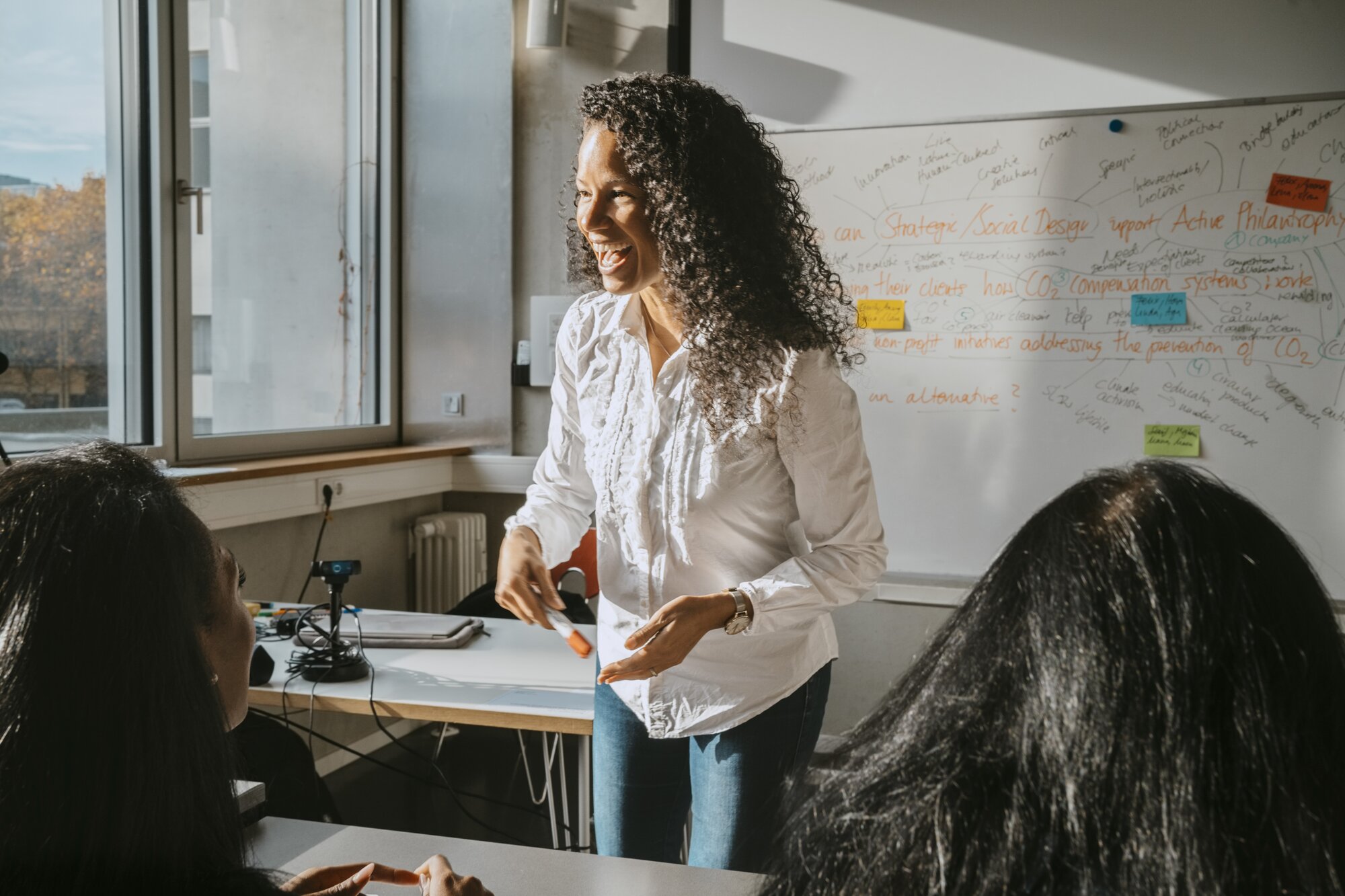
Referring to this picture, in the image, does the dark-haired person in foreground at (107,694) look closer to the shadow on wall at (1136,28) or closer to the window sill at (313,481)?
the window sill at (313,481)

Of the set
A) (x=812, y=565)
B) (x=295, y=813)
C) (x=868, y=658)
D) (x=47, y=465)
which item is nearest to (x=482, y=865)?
(x=812, y=565)

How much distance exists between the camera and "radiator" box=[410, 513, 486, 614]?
3.77 m

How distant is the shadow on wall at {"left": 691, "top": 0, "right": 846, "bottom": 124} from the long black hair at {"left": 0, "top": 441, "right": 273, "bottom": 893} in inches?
110

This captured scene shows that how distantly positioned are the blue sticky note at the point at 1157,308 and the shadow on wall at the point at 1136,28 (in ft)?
1.86

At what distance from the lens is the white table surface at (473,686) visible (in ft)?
6.03

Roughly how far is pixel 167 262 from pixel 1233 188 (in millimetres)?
2974

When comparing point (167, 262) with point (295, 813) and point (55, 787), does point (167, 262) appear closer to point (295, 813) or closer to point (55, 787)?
point (295, 813)

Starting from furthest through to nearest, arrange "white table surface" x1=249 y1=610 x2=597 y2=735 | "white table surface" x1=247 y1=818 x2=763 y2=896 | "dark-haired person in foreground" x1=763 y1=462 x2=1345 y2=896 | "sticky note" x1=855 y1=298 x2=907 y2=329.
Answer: "sticky note" x1=855 y1=298 x2=907 y2=329 < "white table surface" x1=249 y1=610 x2=597 y2=735 < "white table surface" x1=247 y1=818 x2=763 y2=896 < "dark-haired person in foreground" x1=763 y1=462 x2=1345 y2=896

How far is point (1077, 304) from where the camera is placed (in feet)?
9.71

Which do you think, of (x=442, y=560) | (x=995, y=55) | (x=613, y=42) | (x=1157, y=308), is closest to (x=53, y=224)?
(x=442, y=560)

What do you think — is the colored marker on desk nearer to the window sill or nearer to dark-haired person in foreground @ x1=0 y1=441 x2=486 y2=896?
dark-haired person in foreground @ x1=0 y1=441 x2=486 y2=896

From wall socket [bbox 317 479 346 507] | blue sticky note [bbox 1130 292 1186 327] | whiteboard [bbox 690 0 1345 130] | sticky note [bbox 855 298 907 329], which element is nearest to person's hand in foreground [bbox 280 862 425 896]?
wall socket [bbox 317 479 346 507]

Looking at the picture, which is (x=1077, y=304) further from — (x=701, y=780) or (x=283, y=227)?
(x=283, y=227)

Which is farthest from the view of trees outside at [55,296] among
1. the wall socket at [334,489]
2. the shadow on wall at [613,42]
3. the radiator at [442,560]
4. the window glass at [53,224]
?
the shadow on wall at [613,42]
